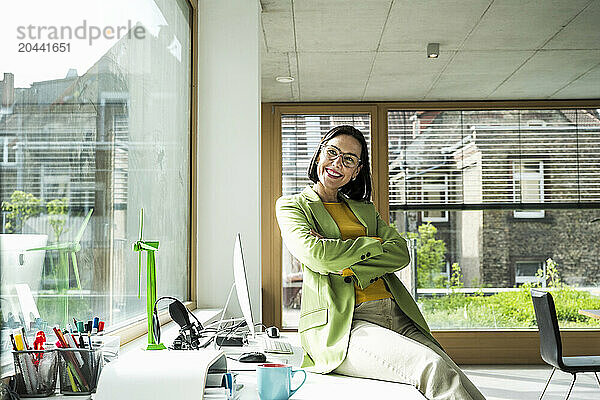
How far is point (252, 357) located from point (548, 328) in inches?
102

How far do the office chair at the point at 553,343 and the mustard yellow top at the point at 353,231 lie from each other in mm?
1967

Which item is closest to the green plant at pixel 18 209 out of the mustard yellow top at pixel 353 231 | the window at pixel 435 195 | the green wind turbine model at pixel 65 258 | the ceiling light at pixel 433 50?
the green wind turbine model at pixel 65 258

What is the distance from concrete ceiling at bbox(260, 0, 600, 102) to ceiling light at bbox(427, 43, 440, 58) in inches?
1.6

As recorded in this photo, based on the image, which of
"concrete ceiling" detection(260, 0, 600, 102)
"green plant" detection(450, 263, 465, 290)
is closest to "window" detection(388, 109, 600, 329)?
"green plant" detection(450, 263, 465, 290)

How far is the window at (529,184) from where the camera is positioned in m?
6.60

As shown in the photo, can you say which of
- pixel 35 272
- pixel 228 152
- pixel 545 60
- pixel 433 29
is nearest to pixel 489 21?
pixel 433 29

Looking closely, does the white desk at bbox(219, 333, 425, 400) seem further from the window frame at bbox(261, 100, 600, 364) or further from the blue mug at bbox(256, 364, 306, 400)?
the window frame at bbox(261, 100, 600, 364)

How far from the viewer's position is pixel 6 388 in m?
1.30

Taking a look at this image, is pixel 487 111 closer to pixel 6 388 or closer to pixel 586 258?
pixel 586 258

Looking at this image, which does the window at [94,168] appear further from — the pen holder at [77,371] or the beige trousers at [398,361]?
the beige trousers at [398,361]

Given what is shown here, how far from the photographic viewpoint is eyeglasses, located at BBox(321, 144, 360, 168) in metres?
2.77

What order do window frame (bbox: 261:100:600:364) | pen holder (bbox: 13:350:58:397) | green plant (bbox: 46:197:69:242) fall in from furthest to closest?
window frame (bbox: 261:100:600:364) → green plant (bbox: 46:197:69:242) → pen holder (bbox: 13:350:58:397)

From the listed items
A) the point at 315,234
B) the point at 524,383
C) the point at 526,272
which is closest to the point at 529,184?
the point at 526,272

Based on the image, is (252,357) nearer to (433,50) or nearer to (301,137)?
(433,50)
